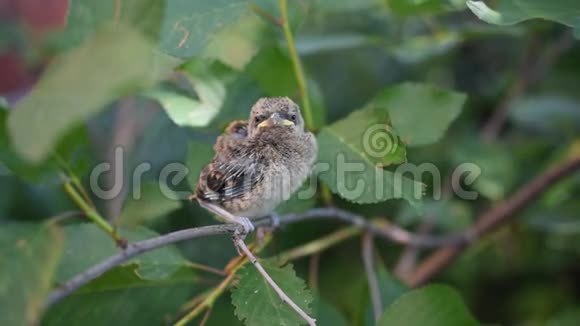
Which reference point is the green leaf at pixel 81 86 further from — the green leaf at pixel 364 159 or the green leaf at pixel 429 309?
the green leaf at pixel 429 309

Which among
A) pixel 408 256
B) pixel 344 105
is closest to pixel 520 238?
pixel 408 256

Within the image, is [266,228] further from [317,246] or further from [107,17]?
[107,17]

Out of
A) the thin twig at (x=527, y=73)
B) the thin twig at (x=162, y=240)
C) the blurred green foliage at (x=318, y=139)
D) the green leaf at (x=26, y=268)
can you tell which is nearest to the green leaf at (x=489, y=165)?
the blurred green foliage at (x=318, y=139)

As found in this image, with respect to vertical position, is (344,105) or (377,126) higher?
(377,126)

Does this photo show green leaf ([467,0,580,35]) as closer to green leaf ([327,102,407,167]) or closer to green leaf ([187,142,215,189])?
green leaf ([327,102,407,167])

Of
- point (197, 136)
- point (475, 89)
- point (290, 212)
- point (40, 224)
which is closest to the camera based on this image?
point (40, 224)

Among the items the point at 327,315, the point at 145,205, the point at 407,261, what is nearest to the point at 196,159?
the point at 145,205

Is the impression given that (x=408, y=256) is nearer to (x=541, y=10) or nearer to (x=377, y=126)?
(x=377, y=126)
